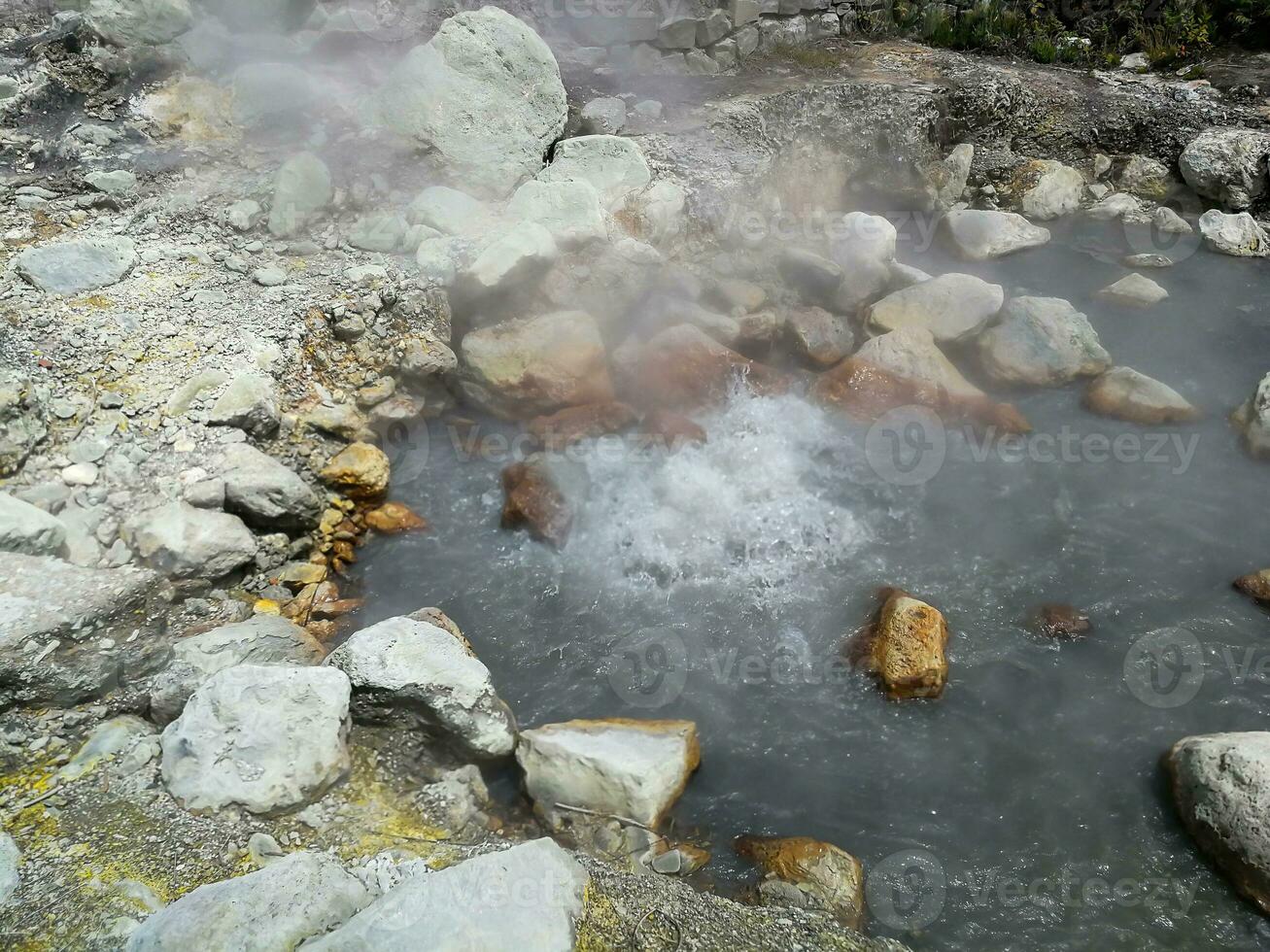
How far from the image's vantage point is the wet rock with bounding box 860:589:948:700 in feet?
14.8

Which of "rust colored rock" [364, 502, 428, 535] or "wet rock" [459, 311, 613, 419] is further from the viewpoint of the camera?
"wet rock" [459, 311, 613, 419]

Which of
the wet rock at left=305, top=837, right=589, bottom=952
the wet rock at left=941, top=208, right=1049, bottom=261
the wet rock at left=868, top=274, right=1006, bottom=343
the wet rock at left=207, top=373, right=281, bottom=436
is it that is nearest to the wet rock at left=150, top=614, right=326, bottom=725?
the wet rock at left=207, top=373, right=281, bottom=436

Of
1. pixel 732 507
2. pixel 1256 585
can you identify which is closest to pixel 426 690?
pixel 732 507

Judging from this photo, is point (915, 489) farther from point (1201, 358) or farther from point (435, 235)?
point (435, 235)

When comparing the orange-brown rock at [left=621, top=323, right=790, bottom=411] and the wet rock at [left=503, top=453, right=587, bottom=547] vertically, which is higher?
the orange-brown rock at [left=621, top=323, right=790, bottom=411]

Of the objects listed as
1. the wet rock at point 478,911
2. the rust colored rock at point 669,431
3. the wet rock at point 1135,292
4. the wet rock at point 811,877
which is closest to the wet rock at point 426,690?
the wet rock at point 478,911

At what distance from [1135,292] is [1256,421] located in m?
2.26

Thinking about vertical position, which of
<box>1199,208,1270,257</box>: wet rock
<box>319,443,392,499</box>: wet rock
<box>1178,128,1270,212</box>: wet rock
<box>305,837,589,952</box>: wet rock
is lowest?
<box>319,443,392,499</box>: wet rock

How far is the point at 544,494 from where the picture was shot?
5621 mm

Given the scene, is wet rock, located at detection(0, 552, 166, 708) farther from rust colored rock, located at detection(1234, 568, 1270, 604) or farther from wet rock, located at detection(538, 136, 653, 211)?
rust colored rock, located at detection(1234, 568, 1270, 604)

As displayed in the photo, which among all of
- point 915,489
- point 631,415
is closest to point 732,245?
point 631,415

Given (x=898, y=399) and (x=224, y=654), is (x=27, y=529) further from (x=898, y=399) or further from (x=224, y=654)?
(x=898, y=399)

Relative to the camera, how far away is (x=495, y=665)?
4.75 meters

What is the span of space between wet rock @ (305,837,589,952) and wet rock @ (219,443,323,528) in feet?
9.06
